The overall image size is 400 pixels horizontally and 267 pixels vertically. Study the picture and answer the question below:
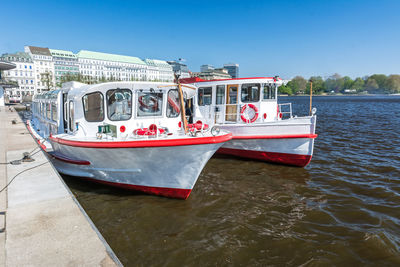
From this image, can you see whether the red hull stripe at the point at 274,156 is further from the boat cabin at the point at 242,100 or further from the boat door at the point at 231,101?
the boat door at the point at 231,101

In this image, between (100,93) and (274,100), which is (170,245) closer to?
(100,93)

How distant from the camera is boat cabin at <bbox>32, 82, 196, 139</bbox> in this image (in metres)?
7.43

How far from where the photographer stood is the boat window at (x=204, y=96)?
12.7 m

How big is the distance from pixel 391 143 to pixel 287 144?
836cm

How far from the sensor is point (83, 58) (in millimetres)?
118625

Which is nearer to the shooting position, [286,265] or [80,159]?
[286,265]

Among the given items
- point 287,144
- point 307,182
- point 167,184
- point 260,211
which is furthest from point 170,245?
point 287,144

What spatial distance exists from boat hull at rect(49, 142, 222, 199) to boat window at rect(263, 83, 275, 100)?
5683mm

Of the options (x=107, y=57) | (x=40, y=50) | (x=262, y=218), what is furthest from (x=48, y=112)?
(x=107, y=57)

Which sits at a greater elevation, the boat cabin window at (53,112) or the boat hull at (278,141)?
the boat cabin window at (53,112)

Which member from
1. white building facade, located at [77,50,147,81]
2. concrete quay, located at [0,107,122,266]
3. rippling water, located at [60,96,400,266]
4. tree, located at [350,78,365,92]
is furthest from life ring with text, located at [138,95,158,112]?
tree, located at [350,78,365,92]

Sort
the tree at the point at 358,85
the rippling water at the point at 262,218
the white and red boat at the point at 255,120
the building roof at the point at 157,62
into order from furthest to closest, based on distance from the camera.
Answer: the tree at the point at 358,85 < the building roof at the point at 157,62 < the white and red boat at the point at 255,120 < the rippling water at the point at 262,218

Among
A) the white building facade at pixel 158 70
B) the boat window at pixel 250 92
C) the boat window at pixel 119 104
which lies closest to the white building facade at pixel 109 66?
the white building facade at pixel 158 70

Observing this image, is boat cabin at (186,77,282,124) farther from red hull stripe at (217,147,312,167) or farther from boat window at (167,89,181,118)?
boat window at (167,89,181,118)
